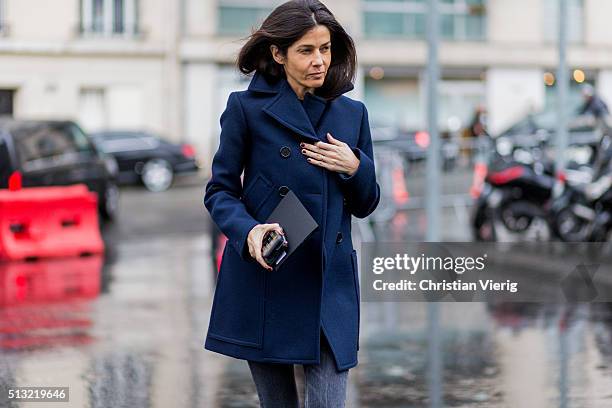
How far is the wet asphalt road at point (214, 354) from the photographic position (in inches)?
280

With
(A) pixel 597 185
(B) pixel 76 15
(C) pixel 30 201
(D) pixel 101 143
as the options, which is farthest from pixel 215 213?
(B) pixel 76 15

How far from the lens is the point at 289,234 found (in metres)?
4.07

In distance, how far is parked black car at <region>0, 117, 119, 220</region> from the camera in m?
16.3

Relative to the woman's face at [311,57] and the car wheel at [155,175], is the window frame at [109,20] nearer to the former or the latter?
the car wheel at [155,175]

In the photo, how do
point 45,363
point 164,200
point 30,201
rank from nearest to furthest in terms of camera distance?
point 45,363 < point 30,201 < point 164,200

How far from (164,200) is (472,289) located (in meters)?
15.7

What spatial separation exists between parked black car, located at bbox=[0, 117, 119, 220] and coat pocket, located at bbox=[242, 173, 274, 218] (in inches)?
475

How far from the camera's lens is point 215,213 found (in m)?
4.27

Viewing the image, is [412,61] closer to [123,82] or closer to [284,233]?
[123,82]

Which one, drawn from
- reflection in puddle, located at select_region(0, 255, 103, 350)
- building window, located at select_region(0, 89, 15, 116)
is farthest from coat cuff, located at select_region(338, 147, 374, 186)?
building window, located at select_region(0, 89, 15, 116)

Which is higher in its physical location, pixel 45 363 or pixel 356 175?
pixel 356 175

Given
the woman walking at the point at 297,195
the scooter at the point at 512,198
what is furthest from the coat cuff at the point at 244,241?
the scooter at the point at 512,198

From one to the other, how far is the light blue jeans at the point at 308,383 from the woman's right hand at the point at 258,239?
0.37 m

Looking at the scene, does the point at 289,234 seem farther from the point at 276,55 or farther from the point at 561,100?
the point at 561,100
